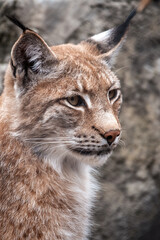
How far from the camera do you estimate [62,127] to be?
11.3 feet

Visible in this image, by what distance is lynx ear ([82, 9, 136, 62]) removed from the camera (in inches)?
157

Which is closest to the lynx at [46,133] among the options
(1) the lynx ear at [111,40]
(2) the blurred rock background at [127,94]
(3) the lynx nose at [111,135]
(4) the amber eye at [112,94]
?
(3) the lynx nose at [111,135]

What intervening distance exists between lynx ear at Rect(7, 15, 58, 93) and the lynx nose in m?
0.67

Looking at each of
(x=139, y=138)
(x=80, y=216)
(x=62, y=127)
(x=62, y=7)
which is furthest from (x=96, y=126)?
(x=62, y=7)

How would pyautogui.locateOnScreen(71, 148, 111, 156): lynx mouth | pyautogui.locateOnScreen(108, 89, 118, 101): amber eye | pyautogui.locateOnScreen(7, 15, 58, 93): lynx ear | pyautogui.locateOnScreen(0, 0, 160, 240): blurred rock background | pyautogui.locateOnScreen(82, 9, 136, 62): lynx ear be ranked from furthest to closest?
pyautogui.locateOnScreen(0, 0, 160, 240): blurred rock background → pyautogui.locateOnScreen(82, 9, 136, 62): lynx ear → pyautogui.locateOnScreen(108, 89, 118, 101): amber eye → pyautogui.locateOnScreen(71, 148, 111, 156): lynx mouth → pyautogui.locateOnScreen(7, 15, 58, 93): lynx ear

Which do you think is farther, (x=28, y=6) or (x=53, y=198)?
(x=28, y=6)

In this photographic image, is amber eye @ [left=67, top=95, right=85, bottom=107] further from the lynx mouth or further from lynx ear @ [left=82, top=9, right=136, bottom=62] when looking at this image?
lynx ear @ [left=82, top=9, right=136, bottom=62]

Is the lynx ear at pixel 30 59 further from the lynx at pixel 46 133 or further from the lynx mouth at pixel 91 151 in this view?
the lynx mouth at pixel 91 151

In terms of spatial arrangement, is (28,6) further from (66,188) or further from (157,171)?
(66,188)

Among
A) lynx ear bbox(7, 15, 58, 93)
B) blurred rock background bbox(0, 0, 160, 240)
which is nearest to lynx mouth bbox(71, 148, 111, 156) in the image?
lynx ear bbox(7, 15, 58, 93)

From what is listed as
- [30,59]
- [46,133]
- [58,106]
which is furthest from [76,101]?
[30,59]

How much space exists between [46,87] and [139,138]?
8.35 ft

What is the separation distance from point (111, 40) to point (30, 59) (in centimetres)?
96

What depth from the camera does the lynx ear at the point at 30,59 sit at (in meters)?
3.32
